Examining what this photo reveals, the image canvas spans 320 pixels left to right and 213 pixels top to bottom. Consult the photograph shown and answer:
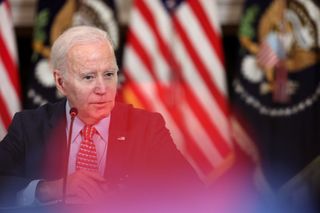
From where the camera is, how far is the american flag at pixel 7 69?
14.5ft

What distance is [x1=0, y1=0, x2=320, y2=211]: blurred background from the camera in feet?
14.8

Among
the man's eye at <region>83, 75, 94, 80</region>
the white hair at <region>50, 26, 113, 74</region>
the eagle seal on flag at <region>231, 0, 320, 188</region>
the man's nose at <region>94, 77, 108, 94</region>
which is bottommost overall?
the eagle seal on flag at <region>231, 0, 320, 188</region>

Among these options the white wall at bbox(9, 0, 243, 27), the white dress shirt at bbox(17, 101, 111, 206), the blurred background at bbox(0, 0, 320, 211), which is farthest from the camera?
the white wall at bbox(9, 0, 243, 27)

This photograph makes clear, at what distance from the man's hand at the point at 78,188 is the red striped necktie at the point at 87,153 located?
0.39 feet

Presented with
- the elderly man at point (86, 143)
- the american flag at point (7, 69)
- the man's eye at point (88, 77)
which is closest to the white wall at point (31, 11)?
the american flag at point (7, 69)

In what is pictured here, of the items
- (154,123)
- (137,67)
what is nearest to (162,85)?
(137,67)

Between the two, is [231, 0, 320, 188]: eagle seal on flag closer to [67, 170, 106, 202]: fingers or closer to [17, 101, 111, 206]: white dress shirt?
[17, 101, 111, 206]: white dress shirt

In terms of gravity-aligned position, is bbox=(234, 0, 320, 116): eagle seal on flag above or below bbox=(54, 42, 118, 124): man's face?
below

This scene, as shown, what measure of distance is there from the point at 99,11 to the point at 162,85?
622 mm

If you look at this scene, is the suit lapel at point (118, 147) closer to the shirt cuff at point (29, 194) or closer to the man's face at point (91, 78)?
the man's face at point (91, 78)

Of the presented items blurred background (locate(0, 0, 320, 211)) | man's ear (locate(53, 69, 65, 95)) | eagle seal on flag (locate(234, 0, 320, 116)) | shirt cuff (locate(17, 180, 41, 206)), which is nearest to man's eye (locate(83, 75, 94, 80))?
man's ear (locate(53, 69, 65, 95))

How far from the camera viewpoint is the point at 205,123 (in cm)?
455

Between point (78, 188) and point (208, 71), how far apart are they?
2.66 metres

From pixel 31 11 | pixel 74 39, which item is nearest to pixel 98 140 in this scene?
pixel 74 39
